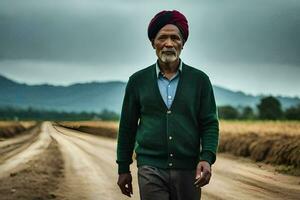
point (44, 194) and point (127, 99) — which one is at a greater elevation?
point (127, 99)

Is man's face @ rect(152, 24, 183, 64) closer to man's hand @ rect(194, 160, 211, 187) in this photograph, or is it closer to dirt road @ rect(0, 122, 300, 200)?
man's hand @ rect(194, 160, 211, 187)

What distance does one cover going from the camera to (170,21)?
4.90 metres

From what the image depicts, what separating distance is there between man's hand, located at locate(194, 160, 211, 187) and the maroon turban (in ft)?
2.78

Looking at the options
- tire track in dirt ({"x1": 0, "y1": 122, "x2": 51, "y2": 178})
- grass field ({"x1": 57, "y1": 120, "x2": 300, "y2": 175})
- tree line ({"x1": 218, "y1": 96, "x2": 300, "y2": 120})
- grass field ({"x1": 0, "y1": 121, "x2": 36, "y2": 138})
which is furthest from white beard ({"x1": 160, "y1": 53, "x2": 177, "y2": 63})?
tree line ({"x1": 218, "y1": 96, "x2": 300, "y2": 120})

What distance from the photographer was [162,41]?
4945 millimetres

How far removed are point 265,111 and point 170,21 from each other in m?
66.5

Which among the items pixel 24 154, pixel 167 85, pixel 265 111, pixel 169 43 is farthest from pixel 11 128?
pixel 265 111

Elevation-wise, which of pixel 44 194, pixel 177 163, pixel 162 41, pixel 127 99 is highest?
pixel 162 41

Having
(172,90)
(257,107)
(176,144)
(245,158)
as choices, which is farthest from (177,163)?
(257,107)

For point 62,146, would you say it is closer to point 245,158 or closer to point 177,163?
point 245,158

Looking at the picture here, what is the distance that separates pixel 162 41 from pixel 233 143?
2218 cm

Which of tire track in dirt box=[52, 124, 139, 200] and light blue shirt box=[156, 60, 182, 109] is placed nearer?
light blue shirt box=[156, 60, 182, 109]

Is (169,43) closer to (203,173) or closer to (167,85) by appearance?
(167,85)

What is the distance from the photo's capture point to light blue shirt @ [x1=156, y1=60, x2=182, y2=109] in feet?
16.2
